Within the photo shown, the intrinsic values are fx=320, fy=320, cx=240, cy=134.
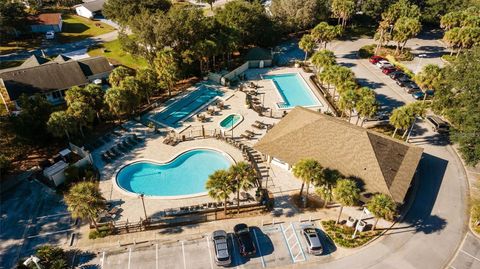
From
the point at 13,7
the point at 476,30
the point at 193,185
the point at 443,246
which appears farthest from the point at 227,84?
the point at 13,7

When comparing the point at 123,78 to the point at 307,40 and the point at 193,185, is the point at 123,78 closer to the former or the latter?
the point at 193,185

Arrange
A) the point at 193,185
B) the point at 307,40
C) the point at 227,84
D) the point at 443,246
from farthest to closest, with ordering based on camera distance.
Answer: the point at 307,40 → the point at 227,84 → the point at 193,185 → the point at 443,246

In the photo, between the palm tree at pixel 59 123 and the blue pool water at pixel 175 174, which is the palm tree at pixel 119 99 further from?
the blue pool water at pixel 175 174

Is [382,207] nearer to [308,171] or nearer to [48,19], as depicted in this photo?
[308,171]

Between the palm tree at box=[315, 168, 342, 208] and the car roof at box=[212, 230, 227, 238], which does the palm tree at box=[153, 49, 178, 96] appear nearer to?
the car roof at box=[212, 230, 227, 238]

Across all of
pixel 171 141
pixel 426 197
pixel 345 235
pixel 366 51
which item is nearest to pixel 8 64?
pixel 171 141

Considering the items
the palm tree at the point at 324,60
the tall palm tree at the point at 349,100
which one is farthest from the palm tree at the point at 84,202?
the palm tree at the point at 324,60

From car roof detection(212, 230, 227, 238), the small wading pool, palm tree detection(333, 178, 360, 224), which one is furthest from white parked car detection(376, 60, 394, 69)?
car roof detection(212, 230, 227, 238)
